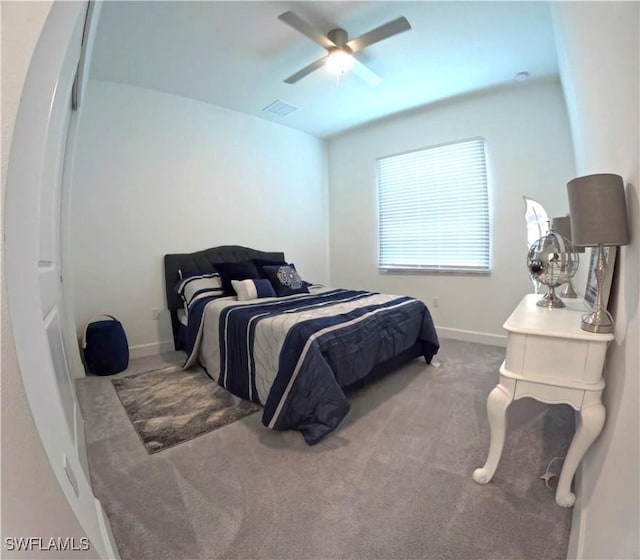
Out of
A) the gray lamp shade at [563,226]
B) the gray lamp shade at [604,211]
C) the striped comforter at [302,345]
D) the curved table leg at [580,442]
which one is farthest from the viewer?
the gray lamp shade at [563,226]

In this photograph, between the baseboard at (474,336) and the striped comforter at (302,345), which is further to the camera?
the baseboard at (474,336)

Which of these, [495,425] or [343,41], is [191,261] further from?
[495,425]

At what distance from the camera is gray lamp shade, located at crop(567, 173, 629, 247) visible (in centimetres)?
105

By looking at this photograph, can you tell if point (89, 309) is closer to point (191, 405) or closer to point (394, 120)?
point (191, 405)

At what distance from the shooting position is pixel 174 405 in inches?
89.4

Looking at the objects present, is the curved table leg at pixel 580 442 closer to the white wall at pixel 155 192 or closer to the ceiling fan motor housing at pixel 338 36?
the ceiling fan motor housing at pixel 338 36

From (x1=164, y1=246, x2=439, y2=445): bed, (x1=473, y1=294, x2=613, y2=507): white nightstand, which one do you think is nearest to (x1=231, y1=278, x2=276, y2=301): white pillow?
(x1=164, y1=246, x2=439, y2=445): bed

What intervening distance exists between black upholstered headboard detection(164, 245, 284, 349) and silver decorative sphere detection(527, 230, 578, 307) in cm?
301

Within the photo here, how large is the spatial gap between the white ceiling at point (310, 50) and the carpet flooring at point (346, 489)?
2829mm

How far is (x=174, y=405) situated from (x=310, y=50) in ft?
10.1

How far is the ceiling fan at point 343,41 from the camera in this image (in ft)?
6.81

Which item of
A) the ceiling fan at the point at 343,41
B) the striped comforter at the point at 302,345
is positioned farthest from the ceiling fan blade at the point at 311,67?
the striped comforter at the point at 302,345

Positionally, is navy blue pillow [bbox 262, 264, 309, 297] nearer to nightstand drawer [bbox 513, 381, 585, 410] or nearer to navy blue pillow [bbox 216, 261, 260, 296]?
navy blue pillow [bbox 216, 261, 260, 296]

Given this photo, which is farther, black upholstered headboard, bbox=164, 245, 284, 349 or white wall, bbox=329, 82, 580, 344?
black upholstered headboard, bbox=164, 245, 284, 349
